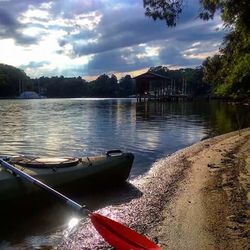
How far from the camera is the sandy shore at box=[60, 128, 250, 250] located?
772cm

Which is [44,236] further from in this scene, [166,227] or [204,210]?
[204,210]

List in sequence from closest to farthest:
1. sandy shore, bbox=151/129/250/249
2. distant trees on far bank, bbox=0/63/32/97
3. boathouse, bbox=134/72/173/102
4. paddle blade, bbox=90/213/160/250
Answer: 1. paddle blade, bbox=90/213/160/250
2. sandy shore, bbox=151/129/250/249
3. boathouse, bbox=134/72/173/102
4. distant trees on far bank, bbox=0/63/32/97

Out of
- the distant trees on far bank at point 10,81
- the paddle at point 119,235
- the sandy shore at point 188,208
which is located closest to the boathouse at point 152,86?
the distant trees on far bank at point 10,81

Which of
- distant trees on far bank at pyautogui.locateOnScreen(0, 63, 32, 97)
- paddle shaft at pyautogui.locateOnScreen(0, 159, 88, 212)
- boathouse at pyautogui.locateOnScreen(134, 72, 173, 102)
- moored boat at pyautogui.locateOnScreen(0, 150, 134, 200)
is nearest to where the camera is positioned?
paddle shaft at pyautogui.locateOnScreen(0, 159, 88, 212)

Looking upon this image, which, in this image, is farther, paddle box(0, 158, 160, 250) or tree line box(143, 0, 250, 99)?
tree line box(143, 0, 250, 99)

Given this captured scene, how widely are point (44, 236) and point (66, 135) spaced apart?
67.8 feet

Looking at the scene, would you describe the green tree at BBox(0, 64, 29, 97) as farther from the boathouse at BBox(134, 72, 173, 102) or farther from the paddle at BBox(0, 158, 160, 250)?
the paddle at BBox(0, 158, 160, 250)

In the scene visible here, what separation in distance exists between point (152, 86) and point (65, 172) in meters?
122

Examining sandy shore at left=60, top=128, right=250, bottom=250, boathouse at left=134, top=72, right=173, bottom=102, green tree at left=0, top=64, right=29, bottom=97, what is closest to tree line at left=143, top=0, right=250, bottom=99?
sandy shore at left=60, top=128, right=250, bottom=250

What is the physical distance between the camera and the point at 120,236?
7.27 meters

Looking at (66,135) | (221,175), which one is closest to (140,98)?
(66,135)

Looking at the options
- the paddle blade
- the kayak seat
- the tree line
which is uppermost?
the tree line

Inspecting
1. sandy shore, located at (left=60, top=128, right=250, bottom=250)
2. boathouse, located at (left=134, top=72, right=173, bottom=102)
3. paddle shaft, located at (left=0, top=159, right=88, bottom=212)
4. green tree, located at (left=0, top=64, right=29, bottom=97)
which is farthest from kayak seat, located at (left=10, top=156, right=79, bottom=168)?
green tree, located at (left=0, top=64, right=29, bottom=97)

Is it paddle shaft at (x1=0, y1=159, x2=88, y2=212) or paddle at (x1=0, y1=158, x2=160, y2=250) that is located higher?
paddle shaft at (x1=0, y1=159, x2=88, y2=212)
